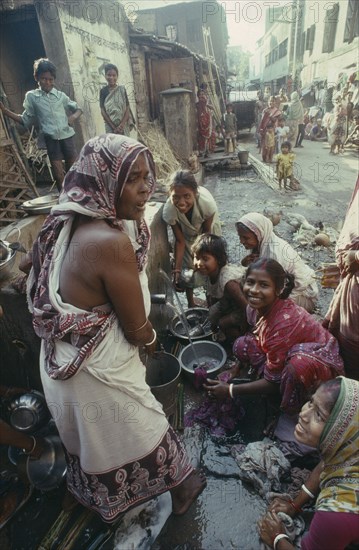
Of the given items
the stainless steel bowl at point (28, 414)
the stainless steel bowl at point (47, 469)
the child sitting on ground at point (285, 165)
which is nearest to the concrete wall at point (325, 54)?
the child sitting on ground at point (285, 165)

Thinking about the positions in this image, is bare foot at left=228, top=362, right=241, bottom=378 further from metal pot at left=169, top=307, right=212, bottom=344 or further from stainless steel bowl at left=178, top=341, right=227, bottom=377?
metal pot at left=169, top=307, right=212, bottom=344

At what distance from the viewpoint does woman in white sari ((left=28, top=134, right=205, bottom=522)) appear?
1.40 meters

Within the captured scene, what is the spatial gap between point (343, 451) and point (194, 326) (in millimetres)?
2249

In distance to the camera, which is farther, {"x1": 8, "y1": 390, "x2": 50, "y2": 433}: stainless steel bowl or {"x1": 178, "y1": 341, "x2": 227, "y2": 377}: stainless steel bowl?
{"x1": 178, "y1": 341, "x2": 227, "y2": 377}: stainless steel bowl

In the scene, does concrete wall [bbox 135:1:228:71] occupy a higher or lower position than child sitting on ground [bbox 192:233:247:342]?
higher

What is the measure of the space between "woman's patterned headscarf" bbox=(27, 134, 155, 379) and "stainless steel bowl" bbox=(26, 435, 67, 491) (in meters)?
1.11

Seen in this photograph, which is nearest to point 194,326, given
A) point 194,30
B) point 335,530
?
point 335,530

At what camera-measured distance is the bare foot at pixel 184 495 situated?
2021 millimetres

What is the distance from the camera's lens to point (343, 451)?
1497mm

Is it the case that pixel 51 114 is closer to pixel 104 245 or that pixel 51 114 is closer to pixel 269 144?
A: pixel 104 245

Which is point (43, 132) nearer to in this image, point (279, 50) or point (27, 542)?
point (27, 542)

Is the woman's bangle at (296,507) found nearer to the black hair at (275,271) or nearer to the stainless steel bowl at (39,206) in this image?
the black hair at (275,271)

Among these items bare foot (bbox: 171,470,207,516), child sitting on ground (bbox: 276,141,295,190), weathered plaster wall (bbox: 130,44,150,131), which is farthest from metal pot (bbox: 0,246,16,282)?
weathered plaster wall (bbox: 130,44,150,131)

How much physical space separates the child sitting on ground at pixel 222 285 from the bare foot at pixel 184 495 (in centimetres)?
146
